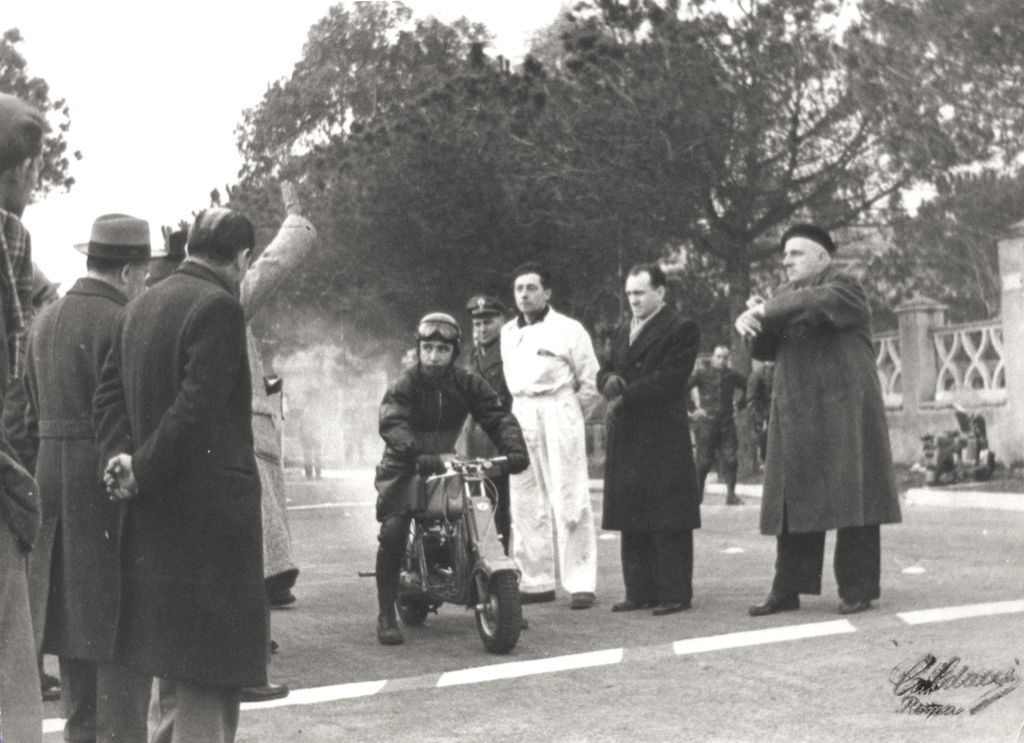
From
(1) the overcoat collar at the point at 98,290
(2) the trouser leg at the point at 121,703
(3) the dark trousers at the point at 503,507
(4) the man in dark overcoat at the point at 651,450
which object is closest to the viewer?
(2) the trouser leg at the point at 121,703

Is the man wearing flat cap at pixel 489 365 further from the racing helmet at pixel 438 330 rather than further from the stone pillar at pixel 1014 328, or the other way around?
the stone pillar at pixel 1014 328

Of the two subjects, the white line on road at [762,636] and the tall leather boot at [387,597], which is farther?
the tall leather boot at [387,597]

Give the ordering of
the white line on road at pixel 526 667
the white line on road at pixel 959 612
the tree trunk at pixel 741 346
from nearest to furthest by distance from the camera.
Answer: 1. the white line on road at pixel 526 667
2. the white line on road at pixel 959 612
3. the tree trunk at pixel 741 346

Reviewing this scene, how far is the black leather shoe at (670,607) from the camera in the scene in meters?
10.0

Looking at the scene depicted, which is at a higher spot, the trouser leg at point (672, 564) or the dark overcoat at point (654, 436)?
the dark overcoat at point (654, 436)

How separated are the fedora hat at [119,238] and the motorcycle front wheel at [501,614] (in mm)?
2777

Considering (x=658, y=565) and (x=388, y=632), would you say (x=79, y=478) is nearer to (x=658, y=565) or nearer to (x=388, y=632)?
(x=388, y=632)

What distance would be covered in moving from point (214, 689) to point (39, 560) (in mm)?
1385

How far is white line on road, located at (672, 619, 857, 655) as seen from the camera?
8.59 meters

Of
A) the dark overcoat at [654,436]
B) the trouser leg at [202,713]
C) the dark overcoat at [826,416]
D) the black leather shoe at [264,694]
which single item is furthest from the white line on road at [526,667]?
the trouser leg at [202,713]

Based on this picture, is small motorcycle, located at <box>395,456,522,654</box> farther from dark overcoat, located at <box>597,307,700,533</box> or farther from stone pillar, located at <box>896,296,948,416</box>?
stone pillar, located at <box>896,296,948,416</box>

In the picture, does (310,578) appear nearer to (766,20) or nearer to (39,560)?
(39,560)
